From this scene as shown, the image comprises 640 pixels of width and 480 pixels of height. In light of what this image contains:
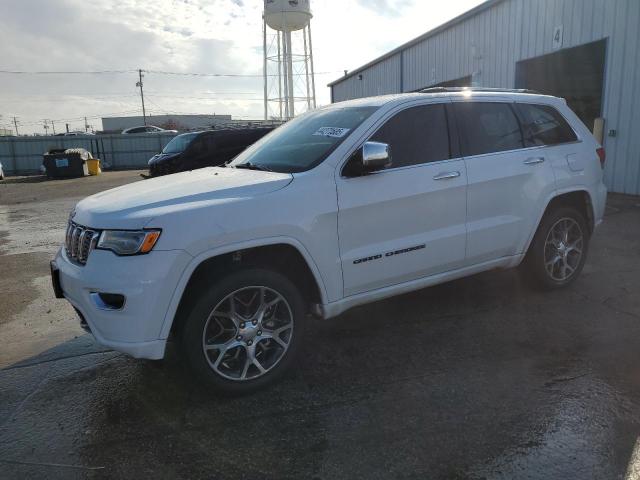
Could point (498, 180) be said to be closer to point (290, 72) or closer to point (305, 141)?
point (305, 141)

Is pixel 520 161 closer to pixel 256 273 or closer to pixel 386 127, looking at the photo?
pixel 386 127

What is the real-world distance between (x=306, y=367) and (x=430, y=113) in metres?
2.20

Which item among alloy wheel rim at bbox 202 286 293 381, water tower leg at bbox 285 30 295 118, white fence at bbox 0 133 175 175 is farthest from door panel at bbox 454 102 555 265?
water tower leg at bbox 285 30 295 118

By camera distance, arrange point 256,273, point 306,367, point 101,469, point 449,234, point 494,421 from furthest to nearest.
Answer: point 449,234
point 306,367
point 256,273
point 494,421
point 101,469

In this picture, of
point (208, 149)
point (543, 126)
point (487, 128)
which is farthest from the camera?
point (208, 149)

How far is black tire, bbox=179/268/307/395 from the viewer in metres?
3.00

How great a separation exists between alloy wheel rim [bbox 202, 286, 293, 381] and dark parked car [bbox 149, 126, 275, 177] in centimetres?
904

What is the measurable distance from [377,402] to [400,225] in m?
1.26

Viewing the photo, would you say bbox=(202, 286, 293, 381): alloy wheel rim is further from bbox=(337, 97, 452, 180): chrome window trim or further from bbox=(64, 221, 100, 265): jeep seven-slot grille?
bbox=(337, 97, 452, 180): chrome window trim

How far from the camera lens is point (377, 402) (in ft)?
10.3

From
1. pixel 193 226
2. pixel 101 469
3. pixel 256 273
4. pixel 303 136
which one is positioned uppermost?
pixel 303 136

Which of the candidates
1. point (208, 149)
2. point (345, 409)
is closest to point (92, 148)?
point (208, 149)

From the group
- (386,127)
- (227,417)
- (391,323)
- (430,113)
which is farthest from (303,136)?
(227,417)

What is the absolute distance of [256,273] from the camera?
3143mm
